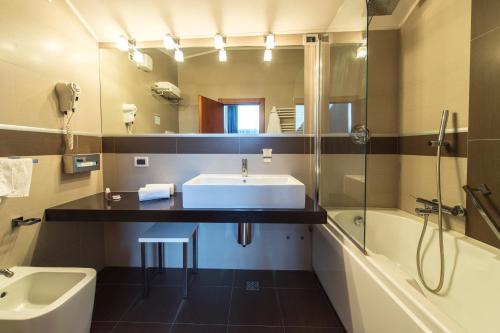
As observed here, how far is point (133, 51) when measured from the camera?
6.61 feet

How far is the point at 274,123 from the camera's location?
2000 mm

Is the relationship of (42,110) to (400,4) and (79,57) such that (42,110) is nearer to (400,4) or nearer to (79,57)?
(79,57)

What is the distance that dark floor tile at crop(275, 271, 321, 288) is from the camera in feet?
6.23

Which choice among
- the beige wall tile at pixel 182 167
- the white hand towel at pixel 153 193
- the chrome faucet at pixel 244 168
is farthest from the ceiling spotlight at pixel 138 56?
the chrome faucet at pixel 244 168

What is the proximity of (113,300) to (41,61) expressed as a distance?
67.8 inches

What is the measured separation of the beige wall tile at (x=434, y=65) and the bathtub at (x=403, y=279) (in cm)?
77

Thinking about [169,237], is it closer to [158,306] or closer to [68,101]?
[158,306]

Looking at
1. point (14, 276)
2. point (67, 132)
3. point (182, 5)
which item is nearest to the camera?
point (14, 276)

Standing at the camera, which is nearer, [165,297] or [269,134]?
[165,297]

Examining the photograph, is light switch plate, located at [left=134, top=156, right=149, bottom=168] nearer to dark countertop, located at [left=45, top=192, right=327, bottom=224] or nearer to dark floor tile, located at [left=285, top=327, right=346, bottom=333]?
dark countertop, located at [left=45, top=192, right=327, bottom=224]

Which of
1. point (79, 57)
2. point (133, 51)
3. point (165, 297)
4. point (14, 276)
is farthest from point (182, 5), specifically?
point (165, 297)

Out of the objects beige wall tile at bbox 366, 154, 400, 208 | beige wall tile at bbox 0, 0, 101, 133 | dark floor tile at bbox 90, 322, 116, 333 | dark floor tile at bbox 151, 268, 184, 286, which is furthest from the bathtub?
beige wall tile at bbox 0, 0, 101, 133

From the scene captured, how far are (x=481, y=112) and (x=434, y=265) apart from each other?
0.94m

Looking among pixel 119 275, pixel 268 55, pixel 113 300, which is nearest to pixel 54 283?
pixel 113 300
